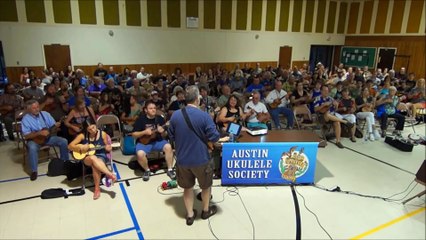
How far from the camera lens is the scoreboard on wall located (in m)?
16.5

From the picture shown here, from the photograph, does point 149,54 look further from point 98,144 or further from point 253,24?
point 98,144

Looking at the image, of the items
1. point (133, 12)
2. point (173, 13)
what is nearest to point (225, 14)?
point (173, 13)

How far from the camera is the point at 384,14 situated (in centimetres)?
1566

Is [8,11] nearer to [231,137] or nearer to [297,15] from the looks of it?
[231,137]

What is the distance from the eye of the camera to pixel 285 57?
16938mm

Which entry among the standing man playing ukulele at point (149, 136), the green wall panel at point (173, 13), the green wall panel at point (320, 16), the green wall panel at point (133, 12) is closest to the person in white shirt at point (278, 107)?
the standing man playing ukulele at point (149, 136)

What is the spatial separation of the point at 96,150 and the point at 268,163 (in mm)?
2526

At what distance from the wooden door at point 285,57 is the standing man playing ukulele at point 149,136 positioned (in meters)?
13.5

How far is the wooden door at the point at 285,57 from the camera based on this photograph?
1675cm

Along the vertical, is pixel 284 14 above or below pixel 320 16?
below

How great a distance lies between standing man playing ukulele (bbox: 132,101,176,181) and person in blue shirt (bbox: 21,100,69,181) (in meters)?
1.36

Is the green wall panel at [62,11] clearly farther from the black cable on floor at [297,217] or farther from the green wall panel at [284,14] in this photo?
the black cable on floor at [297,217]

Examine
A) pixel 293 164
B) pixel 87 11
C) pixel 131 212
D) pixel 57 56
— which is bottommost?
pixel 131 212

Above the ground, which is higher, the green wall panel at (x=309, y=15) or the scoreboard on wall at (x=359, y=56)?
the green wall panel at (x=309, y=15)
